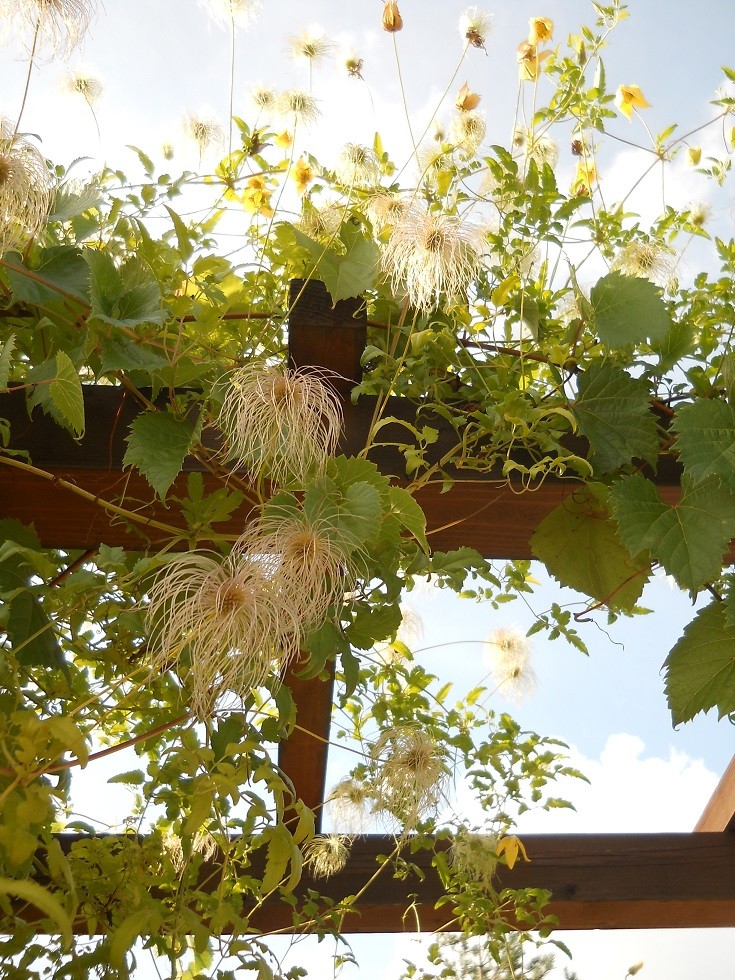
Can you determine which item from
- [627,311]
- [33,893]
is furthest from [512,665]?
[33,893]

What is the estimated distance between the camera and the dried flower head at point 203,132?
1.68 metres

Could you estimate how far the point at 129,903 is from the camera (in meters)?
1.01

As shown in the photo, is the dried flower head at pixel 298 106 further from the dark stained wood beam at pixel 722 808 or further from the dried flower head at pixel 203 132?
the dark stained wood beam at pixel 722 808

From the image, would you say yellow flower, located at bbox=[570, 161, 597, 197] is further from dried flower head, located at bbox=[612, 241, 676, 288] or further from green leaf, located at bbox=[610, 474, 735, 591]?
green leaf, located at bbox=[610, 474, 735, 591]

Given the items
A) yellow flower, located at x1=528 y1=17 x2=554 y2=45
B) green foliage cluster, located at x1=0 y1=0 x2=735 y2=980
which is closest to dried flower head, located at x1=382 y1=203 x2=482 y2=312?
green foliage cluster, located at x1=0 y1=0 x2=735 y2=980

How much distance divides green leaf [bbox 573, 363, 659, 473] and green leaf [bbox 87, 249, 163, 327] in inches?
21.1

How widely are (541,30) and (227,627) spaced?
1065mm

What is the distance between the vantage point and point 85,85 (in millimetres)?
1629

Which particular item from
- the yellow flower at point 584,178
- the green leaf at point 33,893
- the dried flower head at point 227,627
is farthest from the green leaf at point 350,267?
the green leaf at point 33,893

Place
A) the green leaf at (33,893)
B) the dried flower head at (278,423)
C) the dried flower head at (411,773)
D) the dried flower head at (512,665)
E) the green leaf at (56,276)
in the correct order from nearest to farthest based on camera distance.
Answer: the green leaf at (33,893) < the dried flower head at (278,423) < the green leaf at (56,276) < the dried flower head at (411,773) < the dried flower head at (512,665)

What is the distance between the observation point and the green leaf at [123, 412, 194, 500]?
1.03 metres

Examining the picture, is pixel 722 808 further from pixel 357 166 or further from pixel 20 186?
pixel 20 186

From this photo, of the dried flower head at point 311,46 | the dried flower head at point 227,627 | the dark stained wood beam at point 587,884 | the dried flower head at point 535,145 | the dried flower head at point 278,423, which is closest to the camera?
the dried flower head at point 227,627

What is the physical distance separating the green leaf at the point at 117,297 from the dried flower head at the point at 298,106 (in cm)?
61
